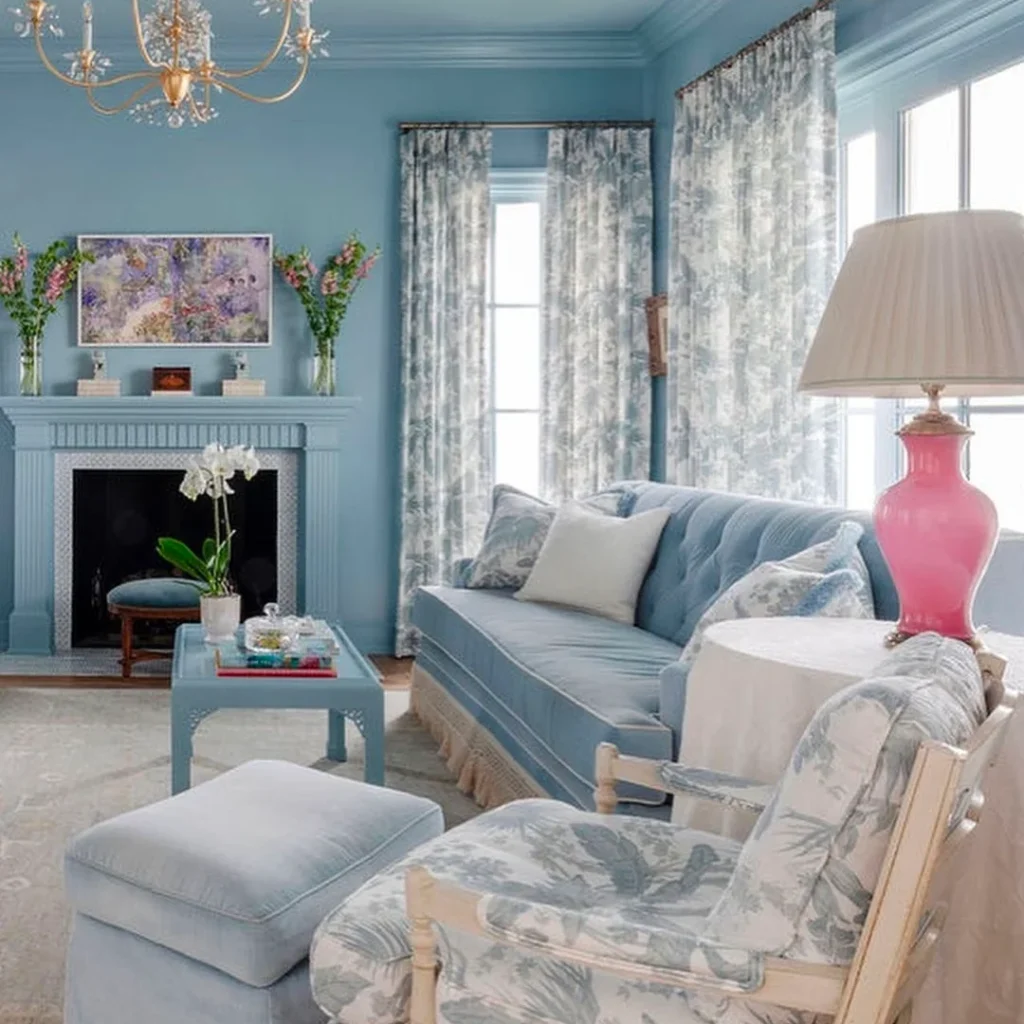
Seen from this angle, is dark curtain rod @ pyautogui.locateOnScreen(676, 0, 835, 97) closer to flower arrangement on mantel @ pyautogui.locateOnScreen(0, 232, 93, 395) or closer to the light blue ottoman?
flower arrangement on mantel @ pyautogui.locateOnScreen(0, 232, 93, 395)

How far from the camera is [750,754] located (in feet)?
7.38

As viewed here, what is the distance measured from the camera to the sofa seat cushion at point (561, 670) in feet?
9.35

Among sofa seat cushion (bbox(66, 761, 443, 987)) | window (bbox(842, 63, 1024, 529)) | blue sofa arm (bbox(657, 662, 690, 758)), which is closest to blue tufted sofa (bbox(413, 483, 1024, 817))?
blue sofa arm (bbox(657, 662, 690, 758))

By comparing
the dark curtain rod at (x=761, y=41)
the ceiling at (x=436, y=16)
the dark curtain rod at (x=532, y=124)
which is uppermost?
the ceiling at (x=436, y=16)

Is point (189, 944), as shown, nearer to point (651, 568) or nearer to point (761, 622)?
point (761, 622)

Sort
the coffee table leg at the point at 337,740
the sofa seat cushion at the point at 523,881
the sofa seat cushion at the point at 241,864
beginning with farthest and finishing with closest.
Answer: the coffee table leg at the point at 337,740 → the sofa seat cushion at the point at 241,864 → the sofa seat cushion at the point at 523,881

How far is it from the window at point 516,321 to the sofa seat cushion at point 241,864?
4.17 m

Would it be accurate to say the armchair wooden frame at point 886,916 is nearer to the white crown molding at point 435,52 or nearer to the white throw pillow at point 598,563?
the white throw pillow at point 598,563

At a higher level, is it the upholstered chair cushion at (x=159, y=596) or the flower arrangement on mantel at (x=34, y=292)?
the flower arrangement on mantel at (x=34, y=292)

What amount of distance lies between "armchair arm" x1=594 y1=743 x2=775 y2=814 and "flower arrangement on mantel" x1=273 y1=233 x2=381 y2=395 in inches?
169

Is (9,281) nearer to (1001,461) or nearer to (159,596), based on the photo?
(159,596)

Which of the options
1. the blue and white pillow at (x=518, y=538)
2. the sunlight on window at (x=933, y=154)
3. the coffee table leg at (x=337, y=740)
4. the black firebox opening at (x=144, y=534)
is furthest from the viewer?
the black firebox opening at (x=144, y=534)

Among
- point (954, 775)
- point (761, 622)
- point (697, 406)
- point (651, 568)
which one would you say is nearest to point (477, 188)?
point (697, 406)

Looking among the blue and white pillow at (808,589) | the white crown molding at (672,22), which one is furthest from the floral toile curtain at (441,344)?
the blue and white pillow at (808,589)
